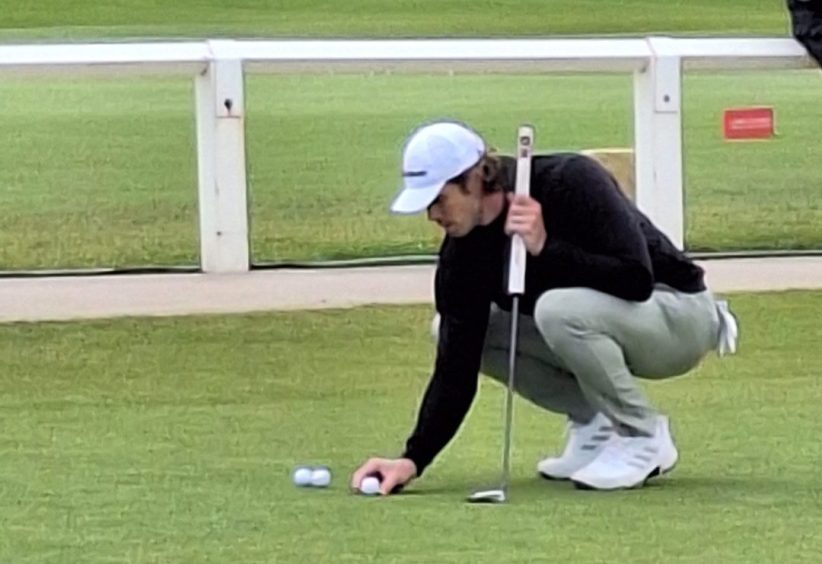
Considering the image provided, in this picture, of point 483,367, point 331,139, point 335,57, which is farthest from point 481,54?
point 331,139

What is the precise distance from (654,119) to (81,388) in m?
2.99

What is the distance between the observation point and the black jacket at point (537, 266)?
5.63 meters

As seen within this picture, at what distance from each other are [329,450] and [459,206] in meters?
1.23

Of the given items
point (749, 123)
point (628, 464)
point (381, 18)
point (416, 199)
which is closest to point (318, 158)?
point (749, 123)

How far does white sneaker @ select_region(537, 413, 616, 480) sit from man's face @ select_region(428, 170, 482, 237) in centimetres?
65

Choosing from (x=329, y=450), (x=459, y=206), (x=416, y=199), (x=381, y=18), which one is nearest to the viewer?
(x=416, y=199)

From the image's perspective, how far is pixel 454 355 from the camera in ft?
18.9

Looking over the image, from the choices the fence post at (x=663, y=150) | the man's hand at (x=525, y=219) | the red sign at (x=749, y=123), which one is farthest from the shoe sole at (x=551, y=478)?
the red sign at (x=749, y=123)

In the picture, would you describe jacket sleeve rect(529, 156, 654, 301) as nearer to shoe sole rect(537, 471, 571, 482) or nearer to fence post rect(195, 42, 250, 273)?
shoe sole rect(537, 471, 571, 482)

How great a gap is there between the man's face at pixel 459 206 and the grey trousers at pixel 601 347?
0.27m

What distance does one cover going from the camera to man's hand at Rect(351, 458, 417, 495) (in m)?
5.80

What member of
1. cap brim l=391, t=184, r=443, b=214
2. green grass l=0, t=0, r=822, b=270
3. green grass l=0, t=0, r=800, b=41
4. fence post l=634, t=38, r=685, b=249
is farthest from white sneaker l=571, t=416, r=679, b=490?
green grass l=0, t=0, r=800, b=41

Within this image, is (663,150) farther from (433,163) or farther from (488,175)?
(433,163)

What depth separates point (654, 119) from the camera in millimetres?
9641
